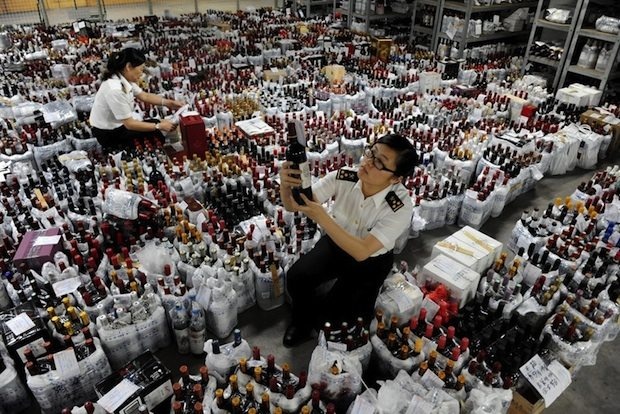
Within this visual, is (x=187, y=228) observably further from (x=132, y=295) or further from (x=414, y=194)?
(x=414, y=194)

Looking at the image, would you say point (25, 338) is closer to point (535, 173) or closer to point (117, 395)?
point (117, 395)

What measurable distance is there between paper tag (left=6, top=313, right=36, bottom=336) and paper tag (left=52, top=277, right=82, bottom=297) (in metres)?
0.17

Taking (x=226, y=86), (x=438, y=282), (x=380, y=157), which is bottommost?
(x=438, y=282)

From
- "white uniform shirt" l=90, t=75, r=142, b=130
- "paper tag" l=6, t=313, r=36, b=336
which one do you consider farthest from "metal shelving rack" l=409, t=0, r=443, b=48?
"paper tag" l=6, t=313, r=36, b=336

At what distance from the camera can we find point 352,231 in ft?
7.30

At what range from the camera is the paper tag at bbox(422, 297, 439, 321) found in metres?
2.27

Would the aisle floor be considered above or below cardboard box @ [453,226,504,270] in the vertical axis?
below

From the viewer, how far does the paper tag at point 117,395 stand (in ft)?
5.58

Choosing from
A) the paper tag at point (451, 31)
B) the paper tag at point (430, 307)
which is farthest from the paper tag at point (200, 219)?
the paper tag at point (451, 31)

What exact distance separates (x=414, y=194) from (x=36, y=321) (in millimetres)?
2490

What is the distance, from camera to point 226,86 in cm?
484

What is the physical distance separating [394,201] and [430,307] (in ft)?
2.19

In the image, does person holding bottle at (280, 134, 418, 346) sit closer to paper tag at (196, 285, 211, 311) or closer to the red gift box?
paper tag at (196, 285, 211, 311)

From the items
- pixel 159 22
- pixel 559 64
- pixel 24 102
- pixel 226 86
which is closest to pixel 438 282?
pixel 226 86
